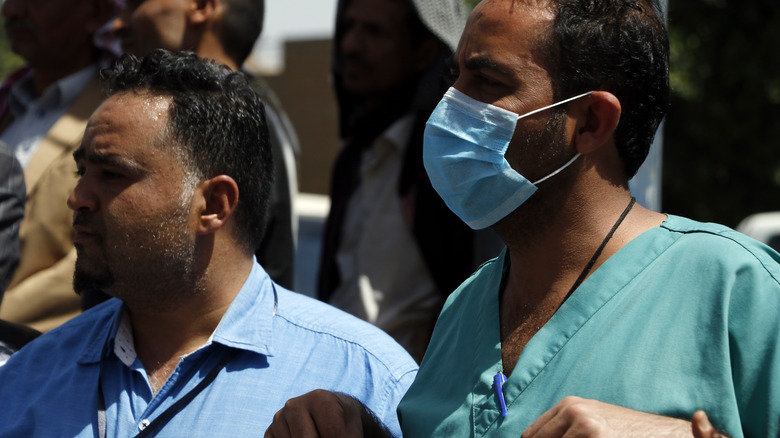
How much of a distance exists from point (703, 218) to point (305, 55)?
13276 millimetres

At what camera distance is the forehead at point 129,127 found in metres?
2.29

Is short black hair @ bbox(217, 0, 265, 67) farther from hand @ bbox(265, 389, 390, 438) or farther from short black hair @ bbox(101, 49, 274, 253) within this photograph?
hand @ bbox(265, 389, 390, 438)

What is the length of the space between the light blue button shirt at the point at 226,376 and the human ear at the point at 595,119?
791 millimetres

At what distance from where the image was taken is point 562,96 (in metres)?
1.71

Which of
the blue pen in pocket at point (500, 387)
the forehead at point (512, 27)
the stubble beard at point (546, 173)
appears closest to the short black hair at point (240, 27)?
the forehead at point (512, 27)

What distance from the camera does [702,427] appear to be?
1312mm

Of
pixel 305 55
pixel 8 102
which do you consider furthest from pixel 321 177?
pixel 8 102

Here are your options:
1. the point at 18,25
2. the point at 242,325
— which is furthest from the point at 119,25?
the point at 242,325

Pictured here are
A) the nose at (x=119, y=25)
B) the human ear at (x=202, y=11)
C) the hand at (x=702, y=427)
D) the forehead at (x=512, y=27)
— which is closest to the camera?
the hand at (x=702, y=427)

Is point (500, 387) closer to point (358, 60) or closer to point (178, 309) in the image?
point (178, 309)

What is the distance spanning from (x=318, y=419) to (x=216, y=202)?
0.85m

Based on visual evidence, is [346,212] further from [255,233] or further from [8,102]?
[8,102]

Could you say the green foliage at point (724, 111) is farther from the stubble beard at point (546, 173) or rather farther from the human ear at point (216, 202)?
the stubble beard at point (546, 173)

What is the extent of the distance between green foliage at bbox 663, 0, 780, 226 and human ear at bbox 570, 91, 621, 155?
8.06 m
